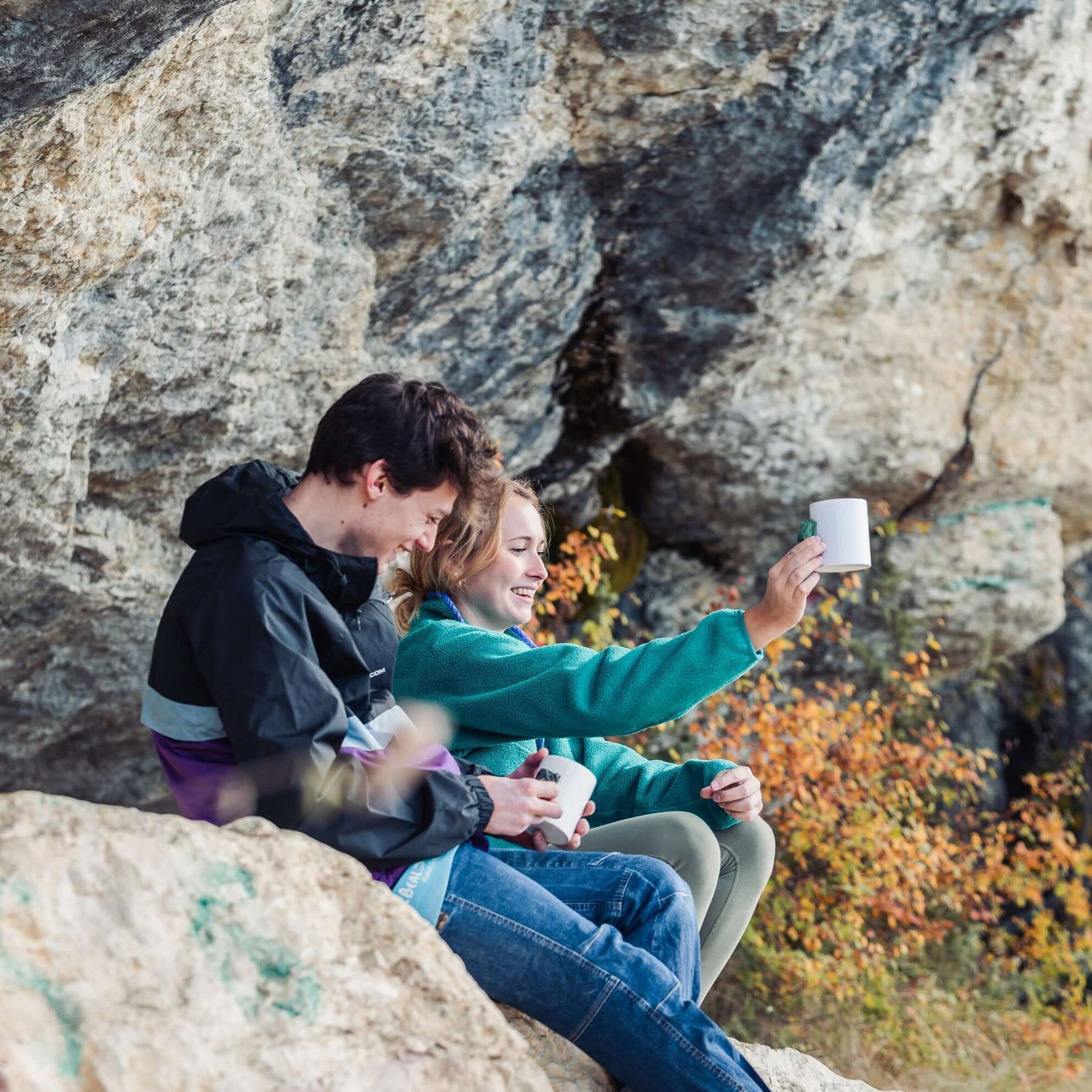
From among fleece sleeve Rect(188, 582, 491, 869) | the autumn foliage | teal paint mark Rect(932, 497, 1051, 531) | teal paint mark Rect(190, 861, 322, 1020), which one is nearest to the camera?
teal paint mark Rect(190, 861, 322, 1020)

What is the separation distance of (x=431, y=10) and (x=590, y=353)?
180 cm

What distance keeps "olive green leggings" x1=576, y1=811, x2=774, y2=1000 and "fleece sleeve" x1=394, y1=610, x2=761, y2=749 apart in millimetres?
242

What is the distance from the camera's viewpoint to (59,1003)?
168 centimetres

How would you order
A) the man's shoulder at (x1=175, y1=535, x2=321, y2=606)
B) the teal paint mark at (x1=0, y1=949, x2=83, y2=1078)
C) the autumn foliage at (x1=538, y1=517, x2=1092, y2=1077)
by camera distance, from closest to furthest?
the teal paint mark at (x1=0, y1=949, x2=83, y2=1078) < the man's shoulder at (x1=175, y1=535, x2=321, y2=606) < the autumn foliage at (x1=538, y1=517, x2=1092, y2=1077)

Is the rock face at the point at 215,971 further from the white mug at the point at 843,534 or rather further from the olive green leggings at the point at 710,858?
the white mug at the point at 843,534

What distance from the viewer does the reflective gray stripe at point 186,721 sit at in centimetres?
228

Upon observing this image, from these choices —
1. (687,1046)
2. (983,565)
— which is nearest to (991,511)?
(983,565)

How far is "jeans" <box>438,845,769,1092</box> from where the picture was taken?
215 centimetres

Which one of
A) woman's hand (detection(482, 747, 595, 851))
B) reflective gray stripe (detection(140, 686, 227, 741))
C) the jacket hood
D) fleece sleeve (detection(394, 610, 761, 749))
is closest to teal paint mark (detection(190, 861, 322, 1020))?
reflective gray stripe (detection(140, 686, 227, 741))

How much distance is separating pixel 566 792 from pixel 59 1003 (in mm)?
1049

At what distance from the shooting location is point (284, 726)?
212 centimetres

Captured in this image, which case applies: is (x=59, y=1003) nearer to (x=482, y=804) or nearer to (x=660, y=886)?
A: (x=482, y=804)

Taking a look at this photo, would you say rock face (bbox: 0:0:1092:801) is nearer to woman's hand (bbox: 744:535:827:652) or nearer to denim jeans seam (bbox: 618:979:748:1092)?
woman's hand (bbox: 744:535:827:652)

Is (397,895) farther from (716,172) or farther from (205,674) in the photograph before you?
(716,172)
